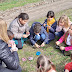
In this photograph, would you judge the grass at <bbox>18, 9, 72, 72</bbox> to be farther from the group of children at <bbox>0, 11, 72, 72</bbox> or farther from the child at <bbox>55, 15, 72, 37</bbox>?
the child at <bbox>55, 15, 72, 37</bbox>

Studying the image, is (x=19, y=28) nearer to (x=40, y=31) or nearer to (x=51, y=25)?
(x=40, y=31)

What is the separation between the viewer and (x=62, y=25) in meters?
3.68

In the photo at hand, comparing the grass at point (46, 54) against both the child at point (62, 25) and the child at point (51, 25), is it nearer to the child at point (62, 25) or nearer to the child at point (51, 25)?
the child at point (51, 25)

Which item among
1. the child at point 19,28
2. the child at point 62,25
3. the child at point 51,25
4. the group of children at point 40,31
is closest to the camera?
the group of children at point 40,31

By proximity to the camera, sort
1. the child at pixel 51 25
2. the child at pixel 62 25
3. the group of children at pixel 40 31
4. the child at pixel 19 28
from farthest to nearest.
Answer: the child at pixel 51 25 < the child at pixel 62 25 < the child at pixel 19 28 < the group of children at pixel 40 31

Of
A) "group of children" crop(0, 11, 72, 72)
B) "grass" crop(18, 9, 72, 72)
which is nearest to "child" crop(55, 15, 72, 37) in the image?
"group of children" crop(0, 11, 72, 72)

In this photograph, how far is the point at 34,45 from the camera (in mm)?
3705

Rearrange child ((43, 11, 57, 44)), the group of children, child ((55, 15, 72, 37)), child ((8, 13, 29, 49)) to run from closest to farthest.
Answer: the group of children, child ((8, 13, 29, 49)), child ((55, 15, 72, 37)), child ((43, 11, 57, 44))

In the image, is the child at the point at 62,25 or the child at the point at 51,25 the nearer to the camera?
the child at the point at 62,25

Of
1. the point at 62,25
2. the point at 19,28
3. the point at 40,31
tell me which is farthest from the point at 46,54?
the point at 19,28

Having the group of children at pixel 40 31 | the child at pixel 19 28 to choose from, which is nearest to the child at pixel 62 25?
the group of children at pixel 40 31

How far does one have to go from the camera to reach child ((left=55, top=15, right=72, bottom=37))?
356 centimetres

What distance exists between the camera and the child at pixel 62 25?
11.7ft

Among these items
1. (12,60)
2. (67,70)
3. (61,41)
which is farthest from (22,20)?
(67,70)
